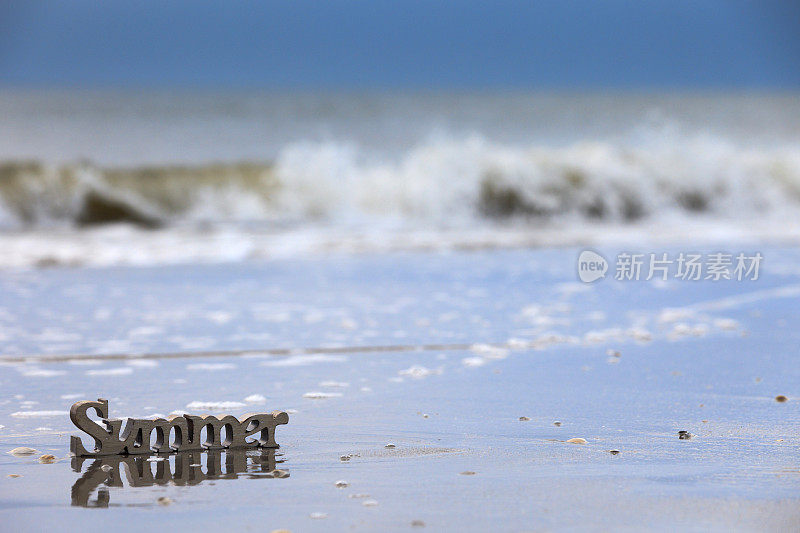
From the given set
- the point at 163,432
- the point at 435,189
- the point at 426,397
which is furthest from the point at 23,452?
the point at 435,189

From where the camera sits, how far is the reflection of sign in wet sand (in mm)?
3410

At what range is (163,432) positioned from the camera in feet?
12.5

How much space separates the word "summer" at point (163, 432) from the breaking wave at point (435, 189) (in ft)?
49.4

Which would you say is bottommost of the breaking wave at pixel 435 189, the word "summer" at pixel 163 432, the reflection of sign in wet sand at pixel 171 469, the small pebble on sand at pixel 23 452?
the reflection of sign in wet sand at pixel 171 469

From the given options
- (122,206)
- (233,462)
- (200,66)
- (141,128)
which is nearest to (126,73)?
(200,66)

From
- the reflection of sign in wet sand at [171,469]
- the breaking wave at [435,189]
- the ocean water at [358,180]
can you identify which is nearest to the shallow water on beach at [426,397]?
the reflection of sign in wet sand at [171,469]

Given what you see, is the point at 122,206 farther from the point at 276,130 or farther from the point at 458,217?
the point at 276,130

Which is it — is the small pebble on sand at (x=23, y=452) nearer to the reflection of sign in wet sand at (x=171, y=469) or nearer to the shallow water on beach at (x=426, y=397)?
the shallow water on beach at (x=426, y=397)

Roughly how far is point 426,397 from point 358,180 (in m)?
17.5

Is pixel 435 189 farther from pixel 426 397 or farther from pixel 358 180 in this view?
pixel 426 397

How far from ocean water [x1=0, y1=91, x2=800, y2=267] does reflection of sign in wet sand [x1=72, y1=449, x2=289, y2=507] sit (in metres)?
9.56

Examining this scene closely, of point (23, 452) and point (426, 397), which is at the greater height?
point (426, 397)

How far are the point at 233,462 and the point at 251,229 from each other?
14531mm

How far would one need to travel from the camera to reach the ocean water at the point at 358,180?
1675cm
